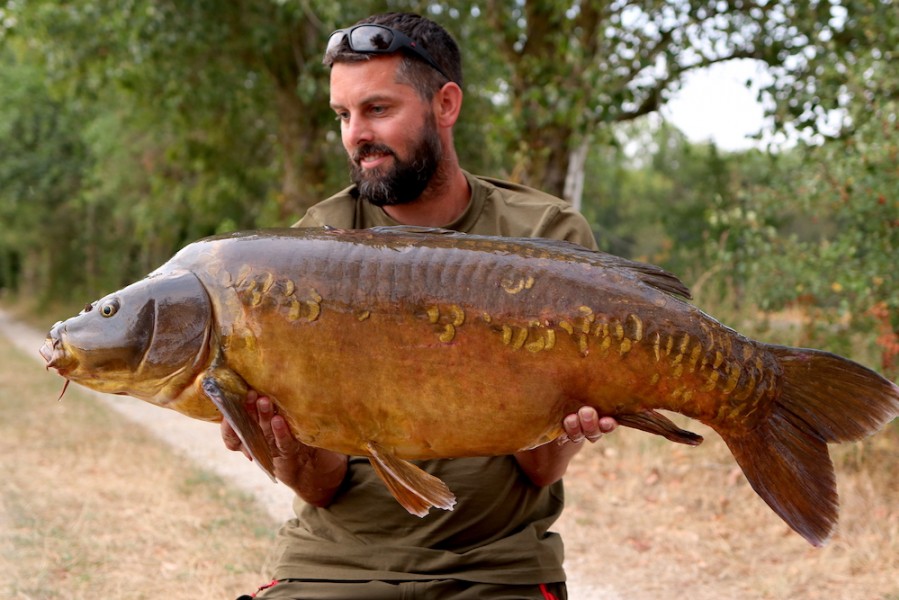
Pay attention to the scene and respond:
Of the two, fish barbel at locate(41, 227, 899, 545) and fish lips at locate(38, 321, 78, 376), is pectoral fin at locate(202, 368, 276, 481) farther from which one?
fish lips at locate(38, 321, 78, 376)

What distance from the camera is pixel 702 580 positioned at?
5.04m

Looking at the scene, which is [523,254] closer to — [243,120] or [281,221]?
[281,221]

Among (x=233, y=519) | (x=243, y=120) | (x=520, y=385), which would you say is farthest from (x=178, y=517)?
(x=243, y=120)

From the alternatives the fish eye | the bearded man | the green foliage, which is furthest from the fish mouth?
the green foliage

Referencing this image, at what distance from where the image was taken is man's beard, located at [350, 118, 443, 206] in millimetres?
2982

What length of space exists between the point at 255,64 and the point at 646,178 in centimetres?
4791

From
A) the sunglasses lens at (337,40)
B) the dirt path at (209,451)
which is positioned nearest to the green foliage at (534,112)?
the dirt path at (209,451)

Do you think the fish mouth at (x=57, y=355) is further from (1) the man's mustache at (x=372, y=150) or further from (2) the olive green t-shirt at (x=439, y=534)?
(1) the man's mustache at (x=372, y=150)

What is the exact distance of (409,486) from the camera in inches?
90.0

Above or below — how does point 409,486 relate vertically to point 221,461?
above

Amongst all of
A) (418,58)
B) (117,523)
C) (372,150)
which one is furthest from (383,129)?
(117,523)

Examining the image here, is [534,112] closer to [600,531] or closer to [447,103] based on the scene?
[600,531]

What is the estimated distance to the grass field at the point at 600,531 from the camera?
192 inches

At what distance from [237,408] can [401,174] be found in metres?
1.07
